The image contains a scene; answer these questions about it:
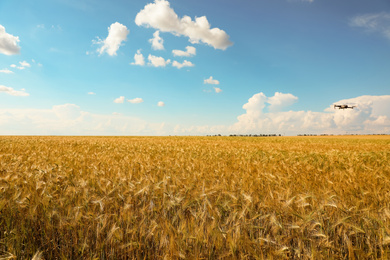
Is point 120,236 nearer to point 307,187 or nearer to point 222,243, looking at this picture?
point 222,243

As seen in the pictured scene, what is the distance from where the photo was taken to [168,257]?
5.13ft

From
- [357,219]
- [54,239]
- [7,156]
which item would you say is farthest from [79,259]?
[7,156]

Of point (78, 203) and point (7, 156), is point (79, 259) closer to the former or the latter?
point (78, 203)

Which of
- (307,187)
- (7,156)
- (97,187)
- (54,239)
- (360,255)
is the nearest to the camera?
(360,255)

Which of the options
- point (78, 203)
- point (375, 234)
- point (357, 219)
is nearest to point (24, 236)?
point (78, 203)

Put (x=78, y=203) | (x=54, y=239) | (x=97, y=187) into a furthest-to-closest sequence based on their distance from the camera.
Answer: (x=97, y=187) < (x=78, y=203) < (x=54, y=239)

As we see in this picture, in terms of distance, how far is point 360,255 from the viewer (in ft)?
5.07

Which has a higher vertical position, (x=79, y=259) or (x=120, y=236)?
(x=120, y=236)

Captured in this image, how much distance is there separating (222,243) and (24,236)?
169 centimetres

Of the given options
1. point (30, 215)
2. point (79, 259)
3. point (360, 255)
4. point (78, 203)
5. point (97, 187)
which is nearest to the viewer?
point (360, 255)

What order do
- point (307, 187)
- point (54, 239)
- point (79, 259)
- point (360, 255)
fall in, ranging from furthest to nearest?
1. point (307, 187)
2. point (54, 239)
3. point (79, 259)
4. point (360, 255)

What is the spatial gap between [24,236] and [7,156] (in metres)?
6.09

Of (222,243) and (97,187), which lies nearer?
(222,243)

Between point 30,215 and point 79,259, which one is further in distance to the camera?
point 30,215
